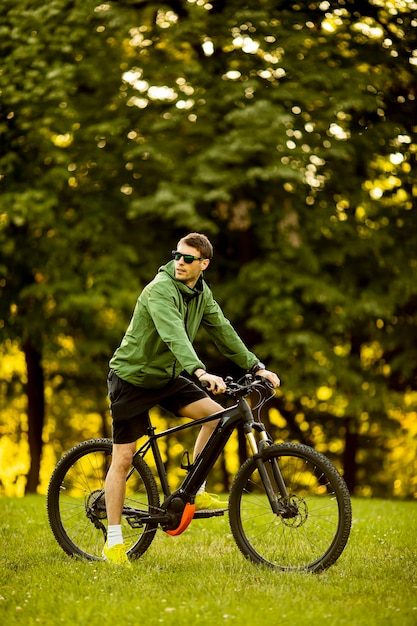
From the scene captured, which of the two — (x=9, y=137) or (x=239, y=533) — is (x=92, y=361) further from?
(x=239, y=533)

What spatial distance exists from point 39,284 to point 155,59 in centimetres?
387

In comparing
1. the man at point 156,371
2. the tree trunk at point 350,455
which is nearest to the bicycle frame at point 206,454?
the man at point 156,371

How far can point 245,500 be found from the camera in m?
5.30

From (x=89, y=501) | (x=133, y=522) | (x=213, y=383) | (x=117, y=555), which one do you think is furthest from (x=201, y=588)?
(x=89, y=501)

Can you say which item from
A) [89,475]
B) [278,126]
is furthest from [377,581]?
[278,126]

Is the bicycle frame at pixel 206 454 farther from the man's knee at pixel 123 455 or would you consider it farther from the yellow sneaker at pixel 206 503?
the man's knee at pixel 123 455

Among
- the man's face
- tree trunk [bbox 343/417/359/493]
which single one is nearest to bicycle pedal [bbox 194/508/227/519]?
the man's face

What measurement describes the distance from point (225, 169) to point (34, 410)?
260 inches

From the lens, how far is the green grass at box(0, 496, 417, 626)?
13.7 feet

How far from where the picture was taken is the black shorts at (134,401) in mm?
5367

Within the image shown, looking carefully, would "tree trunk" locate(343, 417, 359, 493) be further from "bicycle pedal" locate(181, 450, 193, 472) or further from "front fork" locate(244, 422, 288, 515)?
"front fork" locate(244, 422, 288, 515)

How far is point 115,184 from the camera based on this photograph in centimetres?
1327

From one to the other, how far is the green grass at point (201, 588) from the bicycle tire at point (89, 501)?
156mm

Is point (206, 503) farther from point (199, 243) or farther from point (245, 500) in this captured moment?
point (199, 243)
